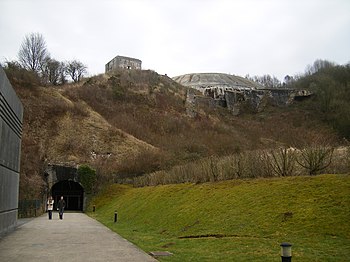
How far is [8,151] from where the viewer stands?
654 inches

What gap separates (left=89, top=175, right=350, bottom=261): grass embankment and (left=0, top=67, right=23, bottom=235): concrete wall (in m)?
5.44

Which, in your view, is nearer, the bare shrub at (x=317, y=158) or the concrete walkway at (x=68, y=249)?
the concrete walkway at (x=68, y=249)

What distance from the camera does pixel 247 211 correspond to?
51.3ft

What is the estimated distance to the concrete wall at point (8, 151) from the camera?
15.1 metres

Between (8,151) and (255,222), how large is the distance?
420 inches

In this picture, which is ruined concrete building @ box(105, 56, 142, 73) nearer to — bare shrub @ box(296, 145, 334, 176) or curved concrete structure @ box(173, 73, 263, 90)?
curved concrete structure @ box(173, 73, 263, 90)

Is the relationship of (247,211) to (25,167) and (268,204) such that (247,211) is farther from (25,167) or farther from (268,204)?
(25,167)

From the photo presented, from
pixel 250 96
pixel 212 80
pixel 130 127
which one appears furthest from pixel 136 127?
pixel 212 80

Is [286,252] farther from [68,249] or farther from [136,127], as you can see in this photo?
[136,127]

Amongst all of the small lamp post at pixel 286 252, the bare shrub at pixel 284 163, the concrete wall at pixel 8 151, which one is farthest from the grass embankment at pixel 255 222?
the concrete wall at pixel 8 151

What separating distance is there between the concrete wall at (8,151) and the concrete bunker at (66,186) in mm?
23211

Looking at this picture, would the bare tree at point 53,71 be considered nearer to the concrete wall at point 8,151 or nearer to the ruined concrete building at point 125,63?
the ruined concrete building at point 125,63

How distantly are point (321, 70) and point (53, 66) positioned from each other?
6528cm

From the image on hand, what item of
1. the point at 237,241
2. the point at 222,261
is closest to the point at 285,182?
the point at 237,241
